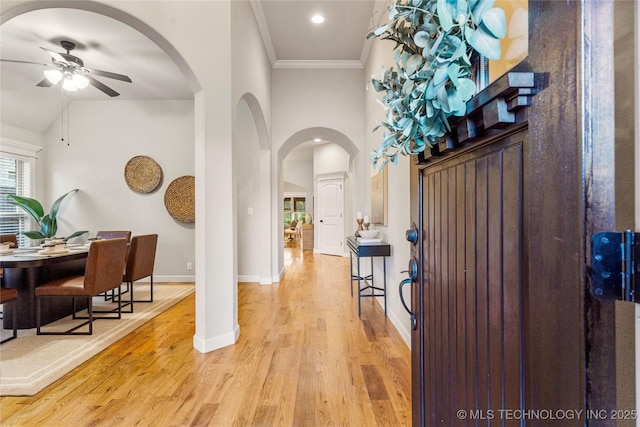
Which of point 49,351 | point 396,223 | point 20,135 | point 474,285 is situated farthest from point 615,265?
point 20,135

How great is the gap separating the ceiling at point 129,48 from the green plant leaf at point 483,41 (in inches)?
143

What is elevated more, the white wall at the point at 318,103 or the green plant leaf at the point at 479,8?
the white wall at the point at 318,103

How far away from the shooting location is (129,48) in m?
3.73

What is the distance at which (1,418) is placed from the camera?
1.75 meters

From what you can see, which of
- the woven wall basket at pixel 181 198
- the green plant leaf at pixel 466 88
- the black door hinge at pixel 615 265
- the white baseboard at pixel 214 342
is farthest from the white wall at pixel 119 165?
the black door hinge at pixel 615 265

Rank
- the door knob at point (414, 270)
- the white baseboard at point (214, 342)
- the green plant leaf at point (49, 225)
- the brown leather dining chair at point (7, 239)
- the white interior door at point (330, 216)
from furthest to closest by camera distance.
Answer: the white interior door at point (330, 216)
the green plant leaf at point (49, 225)
the brown leather dining chair at point (7, 239)
the white baseboard at point (214, 342)
the door knob at point (414, 270)

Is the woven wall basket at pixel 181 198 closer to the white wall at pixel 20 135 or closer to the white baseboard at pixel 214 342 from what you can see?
the white wall at pixel 20 135

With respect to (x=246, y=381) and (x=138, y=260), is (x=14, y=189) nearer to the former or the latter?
(x=138, y=260)

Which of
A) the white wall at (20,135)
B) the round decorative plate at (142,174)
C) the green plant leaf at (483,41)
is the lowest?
the green plant leaf at (483,41)

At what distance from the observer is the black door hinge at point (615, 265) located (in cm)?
38

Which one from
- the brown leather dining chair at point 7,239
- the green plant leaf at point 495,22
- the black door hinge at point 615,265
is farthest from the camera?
the brown leather dining chair at point 7,239

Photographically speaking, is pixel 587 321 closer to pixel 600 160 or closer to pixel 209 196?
pixel 600 160

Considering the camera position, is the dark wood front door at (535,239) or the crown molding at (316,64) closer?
the dark wood front door at (535,239)

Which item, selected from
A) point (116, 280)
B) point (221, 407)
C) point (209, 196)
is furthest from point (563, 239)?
point (116, 280)
